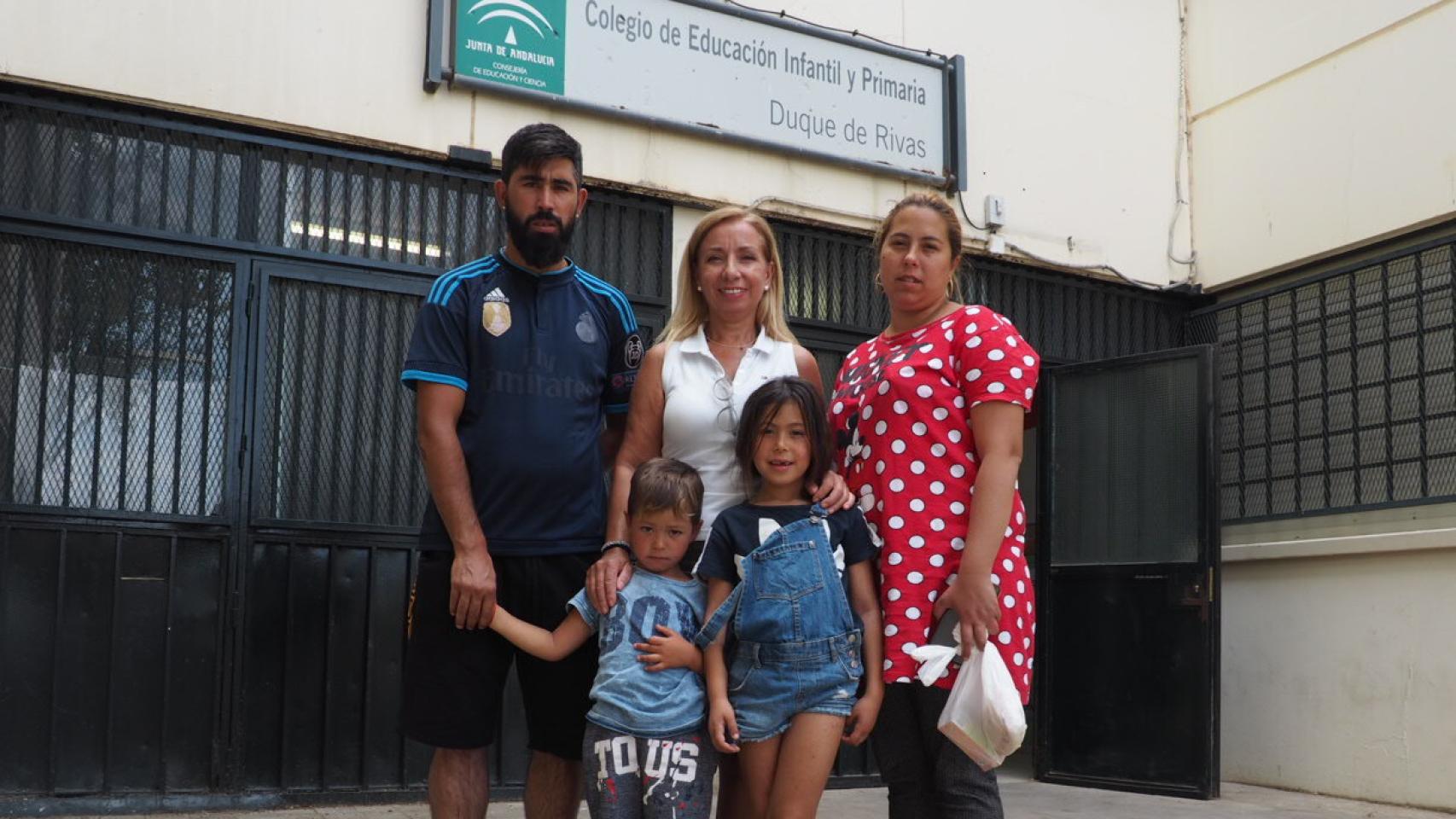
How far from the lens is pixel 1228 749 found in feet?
24.6

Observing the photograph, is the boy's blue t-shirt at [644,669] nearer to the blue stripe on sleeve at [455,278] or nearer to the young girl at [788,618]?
the young girl at [788,618]

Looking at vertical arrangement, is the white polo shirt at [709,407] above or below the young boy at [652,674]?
above

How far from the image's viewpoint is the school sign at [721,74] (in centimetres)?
598

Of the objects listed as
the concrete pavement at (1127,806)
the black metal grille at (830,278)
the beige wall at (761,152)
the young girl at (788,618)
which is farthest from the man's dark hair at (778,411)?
the black metal grille at (830,278)

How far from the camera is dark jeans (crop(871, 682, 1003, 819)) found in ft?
9.84

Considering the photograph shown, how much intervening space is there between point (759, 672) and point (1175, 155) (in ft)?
19.5

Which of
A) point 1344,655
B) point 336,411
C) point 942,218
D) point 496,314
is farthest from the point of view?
point 1344,655

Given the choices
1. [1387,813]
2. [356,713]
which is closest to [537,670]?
[356,713]

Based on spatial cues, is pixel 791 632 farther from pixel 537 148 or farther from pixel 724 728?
pixel 537 148

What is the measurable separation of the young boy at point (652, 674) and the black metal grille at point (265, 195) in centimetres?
301

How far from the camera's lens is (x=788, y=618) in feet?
9.97

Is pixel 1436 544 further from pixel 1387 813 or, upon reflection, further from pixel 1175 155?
pixel 1175 155

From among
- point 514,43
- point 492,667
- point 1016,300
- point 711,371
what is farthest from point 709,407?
point 1016,300

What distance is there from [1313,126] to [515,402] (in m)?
5.58
